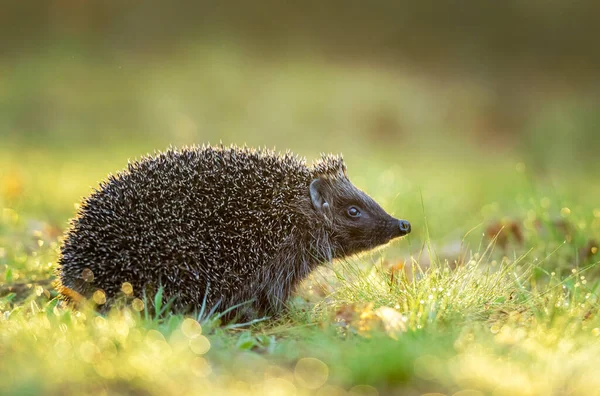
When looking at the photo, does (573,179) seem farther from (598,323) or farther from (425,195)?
(598,323)

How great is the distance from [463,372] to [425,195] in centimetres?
886

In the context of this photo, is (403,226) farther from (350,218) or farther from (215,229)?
(215,229)

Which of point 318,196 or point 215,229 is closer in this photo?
point 215,229

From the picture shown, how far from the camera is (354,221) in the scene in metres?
7.02

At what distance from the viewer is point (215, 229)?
19.6ft

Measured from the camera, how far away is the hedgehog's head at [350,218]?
6910mm

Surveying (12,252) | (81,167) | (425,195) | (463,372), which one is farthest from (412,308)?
(81,167)

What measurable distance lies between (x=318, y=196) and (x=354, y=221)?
1.65ft

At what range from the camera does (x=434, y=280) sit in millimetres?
6168

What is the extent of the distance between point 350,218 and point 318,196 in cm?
46

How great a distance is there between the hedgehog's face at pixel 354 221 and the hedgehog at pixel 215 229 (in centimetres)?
1

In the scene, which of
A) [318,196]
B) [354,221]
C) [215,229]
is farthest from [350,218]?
[215,229]

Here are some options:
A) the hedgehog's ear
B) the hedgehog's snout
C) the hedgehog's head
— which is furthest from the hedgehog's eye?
the hedgehog's snout

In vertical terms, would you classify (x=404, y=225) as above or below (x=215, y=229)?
below
